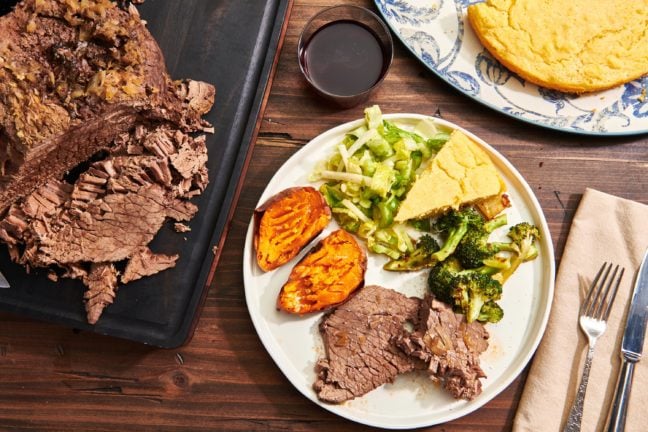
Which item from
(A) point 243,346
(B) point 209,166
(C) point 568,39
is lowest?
(A) point 243,346

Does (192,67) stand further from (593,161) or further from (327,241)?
(593,161)

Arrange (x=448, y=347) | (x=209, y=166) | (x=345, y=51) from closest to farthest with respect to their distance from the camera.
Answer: (x=448, y=347) < (x=209, y=166) < (x=345, y=51)

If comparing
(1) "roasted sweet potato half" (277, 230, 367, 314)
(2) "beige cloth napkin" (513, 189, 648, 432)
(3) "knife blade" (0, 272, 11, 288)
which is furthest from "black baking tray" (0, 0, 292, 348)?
(2) "beige cloth napkin" (513, 189, 648, 432)

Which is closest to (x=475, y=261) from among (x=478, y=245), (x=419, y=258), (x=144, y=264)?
(x=478, y=245)

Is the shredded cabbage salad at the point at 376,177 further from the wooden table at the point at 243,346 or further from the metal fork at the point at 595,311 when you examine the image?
the metal fork at the point at 595,311

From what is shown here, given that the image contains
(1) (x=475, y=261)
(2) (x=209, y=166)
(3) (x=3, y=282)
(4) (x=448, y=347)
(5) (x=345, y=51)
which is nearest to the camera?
(4) (x=448, y=347)

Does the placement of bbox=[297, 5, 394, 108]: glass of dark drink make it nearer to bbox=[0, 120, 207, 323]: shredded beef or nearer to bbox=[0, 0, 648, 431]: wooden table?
bbox=[0, 0, 648, 431]: wooden table

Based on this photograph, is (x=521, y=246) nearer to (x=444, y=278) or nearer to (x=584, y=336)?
(x=444, y=278)
